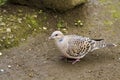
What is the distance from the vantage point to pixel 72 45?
5418 millimetres

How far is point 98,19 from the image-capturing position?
6516 mm

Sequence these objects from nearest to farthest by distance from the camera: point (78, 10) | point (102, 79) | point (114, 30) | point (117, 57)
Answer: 1. point (102, 79)
2. point (117, 57)
3. point (114, 30)
4. point (78, 10)

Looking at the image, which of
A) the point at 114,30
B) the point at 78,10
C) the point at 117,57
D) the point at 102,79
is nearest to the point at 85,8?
the point at 78,10

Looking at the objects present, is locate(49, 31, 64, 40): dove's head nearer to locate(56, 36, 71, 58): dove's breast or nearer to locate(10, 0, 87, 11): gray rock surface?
locate(56, 36, 71, 58): dove's breast

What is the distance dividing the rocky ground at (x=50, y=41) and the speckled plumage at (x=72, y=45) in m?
0.16

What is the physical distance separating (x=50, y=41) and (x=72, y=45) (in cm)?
68

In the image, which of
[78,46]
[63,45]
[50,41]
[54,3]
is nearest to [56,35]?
[63,45]

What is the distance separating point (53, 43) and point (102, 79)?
3.58 ft

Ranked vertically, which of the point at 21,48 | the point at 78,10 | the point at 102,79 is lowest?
the point at 102,79

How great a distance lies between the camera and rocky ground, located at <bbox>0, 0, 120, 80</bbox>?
5.34 meters

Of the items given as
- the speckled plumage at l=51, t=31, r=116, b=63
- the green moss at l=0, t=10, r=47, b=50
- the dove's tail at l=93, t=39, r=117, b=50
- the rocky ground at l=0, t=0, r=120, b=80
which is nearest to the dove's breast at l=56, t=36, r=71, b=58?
the speckled plumage at l=51, t=31, r=116, b=63

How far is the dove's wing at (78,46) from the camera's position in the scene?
213 inches

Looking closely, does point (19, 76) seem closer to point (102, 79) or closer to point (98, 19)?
point (102, 79)

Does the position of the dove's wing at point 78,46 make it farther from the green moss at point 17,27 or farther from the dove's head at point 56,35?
the green moss at point 17,27
